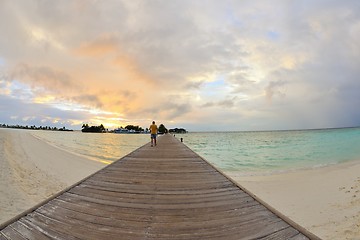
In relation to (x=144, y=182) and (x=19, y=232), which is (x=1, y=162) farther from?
(x=19, y=232)

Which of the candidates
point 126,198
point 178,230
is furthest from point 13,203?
point 178,230

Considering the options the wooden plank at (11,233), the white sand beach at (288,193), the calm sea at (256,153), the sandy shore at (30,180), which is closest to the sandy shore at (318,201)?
the white sand beach at (288,193)

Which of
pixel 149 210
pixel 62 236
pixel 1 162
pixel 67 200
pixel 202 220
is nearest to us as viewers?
pixel 62 236

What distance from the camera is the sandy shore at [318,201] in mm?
6336

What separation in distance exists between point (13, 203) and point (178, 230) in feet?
31.0

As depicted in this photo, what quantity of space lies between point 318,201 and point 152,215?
902 centimetres

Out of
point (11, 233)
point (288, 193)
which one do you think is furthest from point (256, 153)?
point (11, 233)

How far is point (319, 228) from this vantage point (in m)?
6.45

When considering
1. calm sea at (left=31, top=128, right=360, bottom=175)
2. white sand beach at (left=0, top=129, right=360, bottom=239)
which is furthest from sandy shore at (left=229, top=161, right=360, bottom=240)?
calm sea at (left=31, top=128, right=360, bottom=175)

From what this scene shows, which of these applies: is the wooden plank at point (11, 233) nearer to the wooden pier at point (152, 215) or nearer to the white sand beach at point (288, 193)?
the wooden pier at point (152, 215)

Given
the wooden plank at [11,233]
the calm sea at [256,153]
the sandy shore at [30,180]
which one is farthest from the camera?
the calm sea at [256,153]

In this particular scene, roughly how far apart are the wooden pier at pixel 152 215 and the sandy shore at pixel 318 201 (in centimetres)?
426

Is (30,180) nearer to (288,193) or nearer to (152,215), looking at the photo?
(152,215)

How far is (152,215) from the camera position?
10.2 feet
